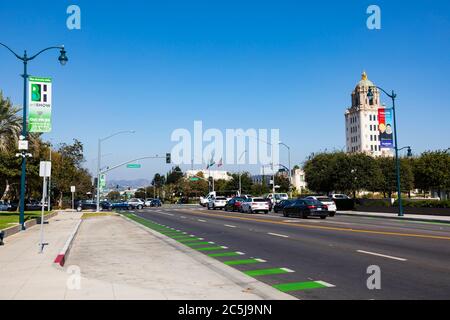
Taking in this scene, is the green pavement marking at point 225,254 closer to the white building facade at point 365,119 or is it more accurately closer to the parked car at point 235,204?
the parked car at point 235,204

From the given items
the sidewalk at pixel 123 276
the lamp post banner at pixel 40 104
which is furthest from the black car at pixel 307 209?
the lamp post banner at pixel 40 104

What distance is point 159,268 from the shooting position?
11.6 meters

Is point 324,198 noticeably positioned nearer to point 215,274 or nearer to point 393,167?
point 215,274

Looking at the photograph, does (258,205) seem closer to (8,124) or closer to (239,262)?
(8,124)

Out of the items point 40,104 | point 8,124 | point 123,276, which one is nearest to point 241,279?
point 123,276

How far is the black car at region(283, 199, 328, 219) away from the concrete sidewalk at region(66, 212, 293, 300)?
1796 centimetres

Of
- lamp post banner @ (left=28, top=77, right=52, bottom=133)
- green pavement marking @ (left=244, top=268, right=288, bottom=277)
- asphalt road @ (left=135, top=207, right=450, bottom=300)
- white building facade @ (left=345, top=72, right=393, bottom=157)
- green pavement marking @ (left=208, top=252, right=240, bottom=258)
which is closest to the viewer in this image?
asphalt road @ (left=135, top=207, right=450, bottom=300)

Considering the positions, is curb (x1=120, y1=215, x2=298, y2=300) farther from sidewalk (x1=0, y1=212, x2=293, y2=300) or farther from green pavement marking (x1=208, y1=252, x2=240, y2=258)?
green pavement marking (x1=208, y1=252, x2=240, y2=258)

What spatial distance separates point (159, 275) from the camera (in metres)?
10.5

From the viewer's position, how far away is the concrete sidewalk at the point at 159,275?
820 cm

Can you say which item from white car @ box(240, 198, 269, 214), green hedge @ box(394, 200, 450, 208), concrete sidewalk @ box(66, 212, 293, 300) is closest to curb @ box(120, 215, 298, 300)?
concrete sidewalk @ box(66, 212, 293, 300)

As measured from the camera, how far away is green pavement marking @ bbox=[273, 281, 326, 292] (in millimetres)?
9023

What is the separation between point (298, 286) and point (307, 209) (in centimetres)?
2468
